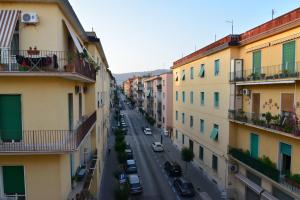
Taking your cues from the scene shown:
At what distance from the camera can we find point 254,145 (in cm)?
2036

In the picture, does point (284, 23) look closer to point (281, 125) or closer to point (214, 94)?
point (281, 125)

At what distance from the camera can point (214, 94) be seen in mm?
25531

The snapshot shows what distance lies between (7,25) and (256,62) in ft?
52.2

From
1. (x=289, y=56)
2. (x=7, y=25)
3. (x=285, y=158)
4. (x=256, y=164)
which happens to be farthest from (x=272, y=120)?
(x=7, y=25)

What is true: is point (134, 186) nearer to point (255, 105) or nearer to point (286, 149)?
point (255, 105)

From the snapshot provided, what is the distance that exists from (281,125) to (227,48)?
841cm

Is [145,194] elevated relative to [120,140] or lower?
lower

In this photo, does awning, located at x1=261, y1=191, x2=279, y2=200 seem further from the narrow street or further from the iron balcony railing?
the iron balcony railing

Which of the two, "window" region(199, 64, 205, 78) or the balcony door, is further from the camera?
"window" region(199, 64, 205, 78)

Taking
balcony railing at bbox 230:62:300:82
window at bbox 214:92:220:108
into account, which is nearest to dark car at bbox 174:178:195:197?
window at bbox 214:92:220:108

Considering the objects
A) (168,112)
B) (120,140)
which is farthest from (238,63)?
(168,112)

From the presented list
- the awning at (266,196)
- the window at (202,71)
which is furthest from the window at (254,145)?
the window at (202,71)

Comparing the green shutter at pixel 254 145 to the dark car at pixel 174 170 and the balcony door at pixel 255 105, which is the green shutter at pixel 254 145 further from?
the dark car at pixel 174 170

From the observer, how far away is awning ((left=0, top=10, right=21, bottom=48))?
368 inches
